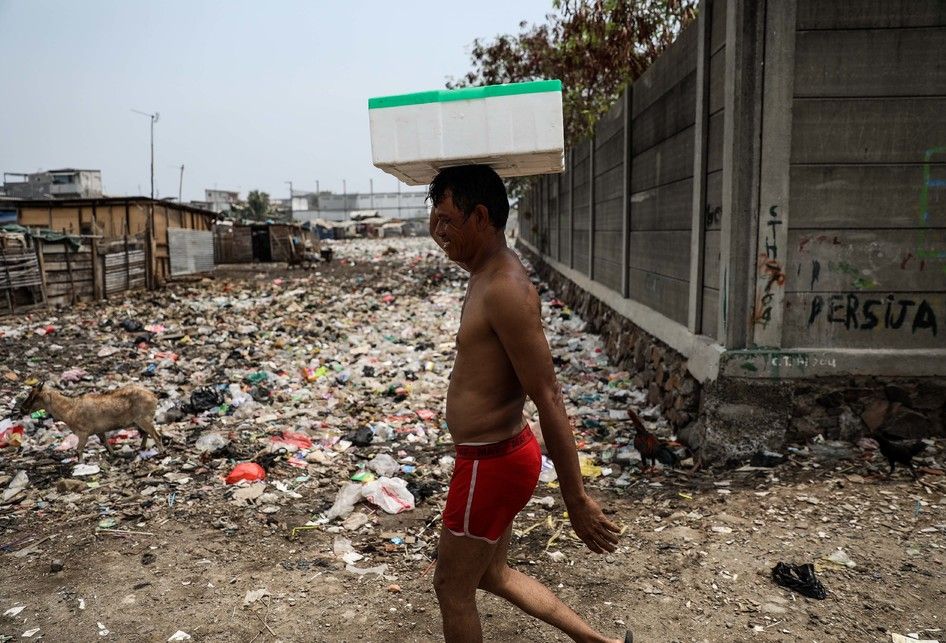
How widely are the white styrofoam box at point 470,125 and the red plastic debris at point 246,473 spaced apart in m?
3.13

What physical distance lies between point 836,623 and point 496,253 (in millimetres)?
2070

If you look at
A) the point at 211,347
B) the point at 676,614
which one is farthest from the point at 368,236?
the point at 676,614

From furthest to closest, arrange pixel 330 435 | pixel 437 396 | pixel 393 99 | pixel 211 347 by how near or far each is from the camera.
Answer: pixel 211 347 → pixel 437 396 → pixel 330 435 → pixel 393 99

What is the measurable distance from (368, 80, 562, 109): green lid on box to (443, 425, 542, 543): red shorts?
3.19ft

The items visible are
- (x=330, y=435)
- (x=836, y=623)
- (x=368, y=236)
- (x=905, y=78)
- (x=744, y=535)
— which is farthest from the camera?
(x=368, y=236)

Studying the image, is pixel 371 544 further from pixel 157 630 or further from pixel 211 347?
pixel 211 347

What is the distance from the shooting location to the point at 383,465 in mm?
4430

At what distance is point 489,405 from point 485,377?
3.2 inches

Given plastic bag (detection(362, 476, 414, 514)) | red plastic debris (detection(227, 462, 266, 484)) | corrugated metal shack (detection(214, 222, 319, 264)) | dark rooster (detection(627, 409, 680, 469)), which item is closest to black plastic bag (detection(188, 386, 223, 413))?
red plastic debris (detection(227, 462, 266, 484))

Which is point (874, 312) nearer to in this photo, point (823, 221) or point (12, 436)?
point (823, 221)

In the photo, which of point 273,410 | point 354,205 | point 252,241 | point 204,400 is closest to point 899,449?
point 273,410

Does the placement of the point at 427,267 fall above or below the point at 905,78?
below

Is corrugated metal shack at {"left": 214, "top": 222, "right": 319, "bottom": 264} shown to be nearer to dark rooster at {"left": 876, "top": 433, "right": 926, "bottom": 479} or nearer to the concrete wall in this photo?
the concrete wall

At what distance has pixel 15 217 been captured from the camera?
18828mm
